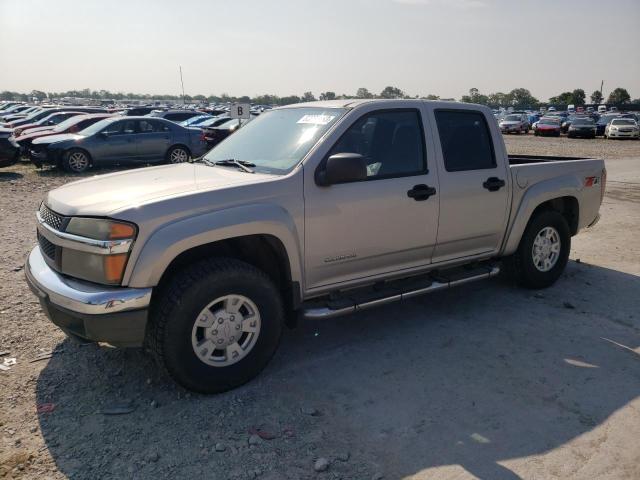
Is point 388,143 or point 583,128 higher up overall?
point 388,143

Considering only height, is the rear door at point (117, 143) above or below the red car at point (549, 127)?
above

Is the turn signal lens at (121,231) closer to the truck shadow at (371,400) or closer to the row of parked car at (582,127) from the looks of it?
the truck shadow at (371,400)

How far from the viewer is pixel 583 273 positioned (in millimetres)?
6094

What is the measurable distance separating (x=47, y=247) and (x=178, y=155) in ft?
40.9

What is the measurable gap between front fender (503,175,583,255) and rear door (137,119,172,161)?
12.2 m

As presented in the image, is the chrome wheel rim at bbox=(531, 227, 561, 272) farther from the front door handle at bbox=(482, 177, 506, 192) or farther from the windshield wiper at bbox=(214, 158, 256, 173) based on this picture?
the windshield wiper at bbox=(214, 158, 256, 173)

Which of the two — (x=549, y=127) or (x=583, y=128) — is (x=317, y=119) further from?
(x=549, y=127)

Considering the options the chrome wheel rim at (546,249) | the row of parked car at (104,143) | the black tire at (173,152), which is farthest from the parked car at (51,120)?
the chrome wheel rim at (546,249)

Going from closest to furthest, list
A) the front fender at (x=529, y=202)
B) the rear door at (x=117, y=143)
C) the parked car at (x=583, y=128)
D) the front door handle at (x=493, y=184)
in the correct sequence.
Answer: the front door handle at (x=493, y=184)
the front fender at (x=529, y=202)
the rear door at (x=117, y=143)
the parked car at (x=583, y=128)

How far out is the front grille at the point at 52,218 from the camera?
11.0 feet

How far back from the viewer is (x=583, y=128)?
106 ft

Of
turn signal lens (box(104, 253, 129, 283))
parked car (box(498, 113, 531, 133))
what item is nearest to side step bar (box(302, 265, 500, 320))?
turn signal lens (box(104, 253, 129, 283))

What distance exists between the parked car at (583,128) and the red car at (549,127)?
1692 millimetres

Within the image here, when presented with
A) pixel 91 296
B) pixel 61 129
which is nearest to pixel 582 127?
pixel 61 129
